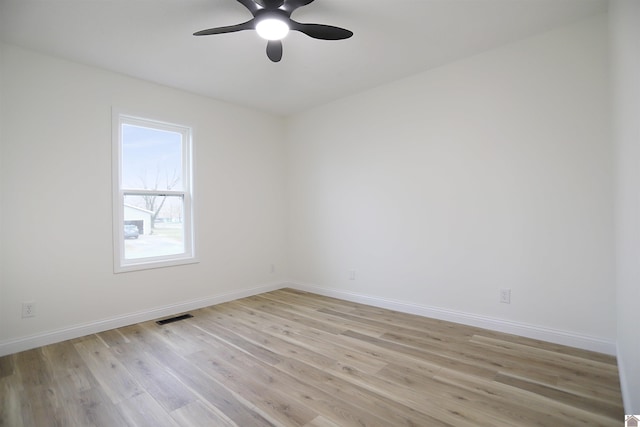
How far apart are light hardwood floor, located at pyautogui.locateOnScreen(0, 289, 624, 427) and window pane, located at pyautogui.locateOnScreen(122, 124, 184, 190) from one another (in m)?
1.60

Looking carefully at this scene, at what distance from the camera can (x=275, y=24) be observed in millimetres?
2152

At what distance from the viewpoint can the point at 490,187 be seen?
2963 mm

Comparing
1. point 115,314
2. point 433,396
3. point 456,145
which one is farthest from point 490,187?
point 115,314

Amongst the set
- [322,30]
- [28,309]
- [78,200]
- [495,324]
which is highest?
[322,30]

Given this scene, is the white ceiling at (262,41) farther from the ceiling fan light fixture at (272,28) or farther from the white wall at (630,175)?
the white wall at (630,175)

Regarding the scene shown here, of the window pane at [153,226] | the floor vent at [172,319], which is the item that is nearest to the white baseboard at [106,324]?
the floor vent at [172,319]

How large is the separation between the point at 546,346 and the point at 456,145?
1944 millimetres

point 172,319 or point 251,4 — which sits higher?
point 251,4

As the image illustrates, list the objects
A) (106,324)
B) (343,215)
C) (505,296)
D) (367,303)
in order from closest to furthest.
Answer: (505,296)
(106,324)
(367,303)
(343,215)

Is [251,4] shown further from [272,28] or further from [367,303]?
[367,303]

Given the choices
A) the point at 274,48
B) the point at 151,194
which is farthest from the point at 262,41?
the point at 151,194

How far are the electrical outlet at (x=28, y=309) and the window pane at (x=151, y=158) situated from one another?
4.36ft

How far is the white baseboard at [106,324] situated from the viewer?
8.75ft

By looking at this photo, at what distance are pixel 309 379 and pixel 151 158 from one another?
2.98 metres
